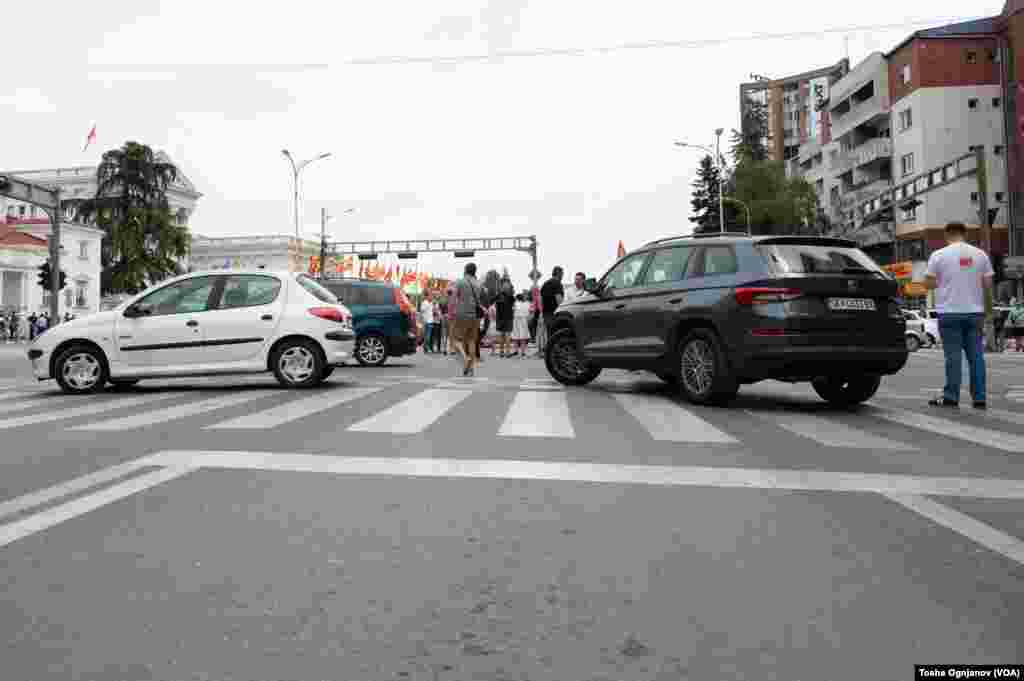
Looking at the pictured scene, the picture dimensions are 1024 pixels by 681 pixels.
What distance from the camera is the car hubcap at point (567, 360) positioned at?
12430mm

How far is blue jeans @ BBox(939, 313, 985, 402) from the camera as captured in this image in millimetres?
9383

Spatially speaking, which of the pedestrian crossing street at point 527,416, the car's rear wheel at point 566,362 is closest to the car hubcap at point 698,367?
the pedestrian crossing street at point 527,416

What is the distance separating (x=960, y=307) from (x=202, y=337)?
8599mm

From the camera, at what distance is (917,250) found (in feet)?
185

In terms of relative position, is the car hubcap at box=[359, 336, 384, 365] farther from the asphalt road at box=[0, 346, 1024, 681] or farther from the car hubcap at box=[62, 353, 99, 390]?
the asphalt road at box=[0, 346, 1024, 681]

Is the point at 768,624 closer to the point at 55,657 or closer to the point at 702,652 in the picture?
the point at 702,652

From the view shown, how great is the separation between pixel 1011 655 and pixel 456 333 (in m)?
13.1

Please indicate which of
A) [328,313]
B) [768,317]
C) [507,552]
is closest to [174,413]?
[328,313]

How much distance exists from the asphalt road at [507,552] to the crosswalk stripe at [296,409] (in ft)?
0.93

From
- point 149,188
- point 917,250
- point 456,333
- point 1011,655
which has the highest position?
point 149,188

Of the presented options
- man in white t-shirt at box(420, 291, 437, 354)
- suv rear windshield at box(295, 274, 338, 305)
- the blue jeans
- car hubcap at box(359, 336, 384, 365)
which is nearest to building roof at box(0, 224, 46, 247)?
man in white t-shirt at box(420, 291, 437, 354)

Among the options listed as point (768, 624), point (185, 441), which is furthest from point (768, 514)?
point (185, 441)

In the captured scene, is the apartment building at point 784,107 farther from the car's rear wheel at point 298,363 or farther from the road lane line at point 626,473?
the road lane line at point 626,473

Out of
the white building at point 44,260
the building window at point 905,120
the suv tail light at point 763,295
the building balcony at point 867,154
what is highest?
the building window at point 905,120
